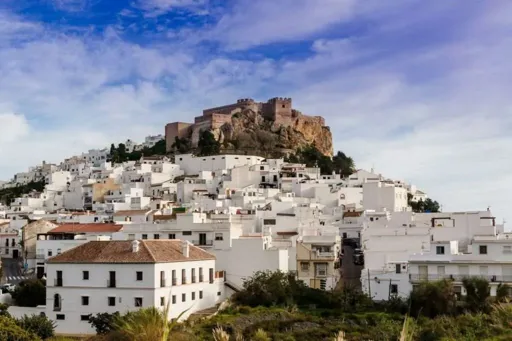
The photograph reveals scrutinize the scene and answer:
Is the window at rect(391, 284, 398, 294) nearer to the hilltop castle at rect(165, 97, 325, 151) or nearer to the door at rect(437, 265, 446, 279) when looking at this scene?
the door at rect(437, 265, 446, 279)

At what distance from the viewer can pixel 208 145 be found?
70312 millimetres

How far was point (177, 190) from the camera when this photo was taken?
58.2 meters

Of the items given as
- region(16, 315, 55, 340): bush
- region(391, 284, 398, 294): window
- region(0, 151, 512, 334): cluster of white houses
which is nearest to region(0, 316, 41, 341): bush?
region(16, 315, 55, 340): bush

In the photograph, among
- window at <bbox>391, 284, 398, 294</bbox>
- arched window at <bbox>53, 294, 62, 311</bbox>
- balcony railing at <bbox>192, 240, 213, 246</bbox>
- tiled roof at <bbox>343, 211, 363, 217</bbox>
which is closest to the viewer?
arched window at <bbox>53, 294, 62, 311</bbox>

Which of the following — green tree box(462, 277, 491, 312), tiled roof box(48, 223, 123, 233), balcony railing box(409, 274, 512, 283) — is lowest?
green tree box(462, 277, 491, 312)

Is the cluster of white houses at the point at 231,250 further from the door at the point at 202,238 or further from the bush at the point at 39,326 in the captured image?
the bush at the point at 39,326

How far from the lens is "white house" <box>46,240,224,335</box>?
82.6 ft

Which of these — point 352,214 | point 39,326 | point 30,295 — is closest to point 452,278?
point 39,326

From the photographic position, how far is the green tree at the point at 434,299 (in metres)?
24.8

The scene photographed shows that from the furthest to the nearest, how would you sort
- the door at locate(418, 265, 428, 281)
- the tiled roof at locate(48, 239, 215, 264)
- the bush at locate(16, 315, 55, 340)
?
the door at locate(418, 265, 428, 281)
the tiled roof at locate(48, 239, 215, 264)
the bush at locate(16, 315, 55, 340)

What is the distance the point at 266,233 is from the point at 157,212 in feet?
33.5

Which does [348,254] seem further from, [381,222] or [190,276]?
[190,276]

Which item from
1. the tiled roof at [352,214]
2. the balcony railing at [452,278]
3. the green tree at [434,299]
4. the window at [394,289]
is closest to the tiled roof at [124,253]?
the window at [394,289]

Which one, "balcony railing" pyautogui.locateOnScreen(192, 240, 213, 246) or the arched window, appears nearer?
the arched window
